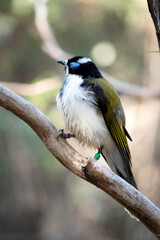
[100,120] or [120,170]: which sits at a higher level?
[100,120]

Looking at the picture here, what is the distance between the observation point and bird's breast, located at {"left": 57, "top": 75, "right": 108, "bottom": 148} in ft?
12.3

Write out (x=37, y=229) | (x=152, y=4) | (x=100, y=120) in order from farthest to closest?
(x=37, y=229)
(x=100, y=120)
(x=152, y=4)

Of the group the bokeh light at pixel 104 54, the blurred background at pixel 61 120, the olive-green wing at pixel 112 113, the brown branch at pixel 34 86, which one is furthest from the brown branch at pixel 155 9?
the bokeh light at pixel 104 54

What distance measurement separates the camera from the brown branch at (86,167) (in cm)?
321

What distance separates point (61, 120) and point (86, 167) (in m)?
3.82

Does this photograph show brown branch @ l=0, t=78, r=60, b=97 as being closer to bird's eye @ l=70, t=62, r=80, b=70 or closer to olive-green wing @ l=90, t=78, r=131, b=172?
bird's eye @ l=70, t=62, r=80, b=70

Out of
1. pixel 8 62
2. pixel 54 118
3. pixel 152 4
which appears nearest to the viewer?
pixel 152 4

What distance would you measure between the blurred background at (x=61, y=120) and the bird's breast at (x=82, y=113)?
270 centimetres

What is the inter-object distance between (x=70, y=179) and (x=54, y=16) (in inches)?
130

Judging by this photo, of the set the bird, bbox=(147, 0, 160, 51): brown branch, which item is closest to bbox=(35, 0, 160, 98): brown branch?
the bird

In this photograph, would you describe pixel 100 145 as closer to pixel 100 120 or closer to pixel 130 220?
pixel 100 120

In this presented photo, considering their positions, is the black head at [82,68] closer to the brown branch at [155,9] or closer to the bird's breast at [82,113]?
the bird's breast at [82,113]

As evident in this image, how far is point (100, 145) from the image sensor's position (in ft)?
13.0

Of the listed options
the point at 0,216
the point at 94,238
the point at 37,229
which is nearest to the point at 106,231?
the point at 94,238
